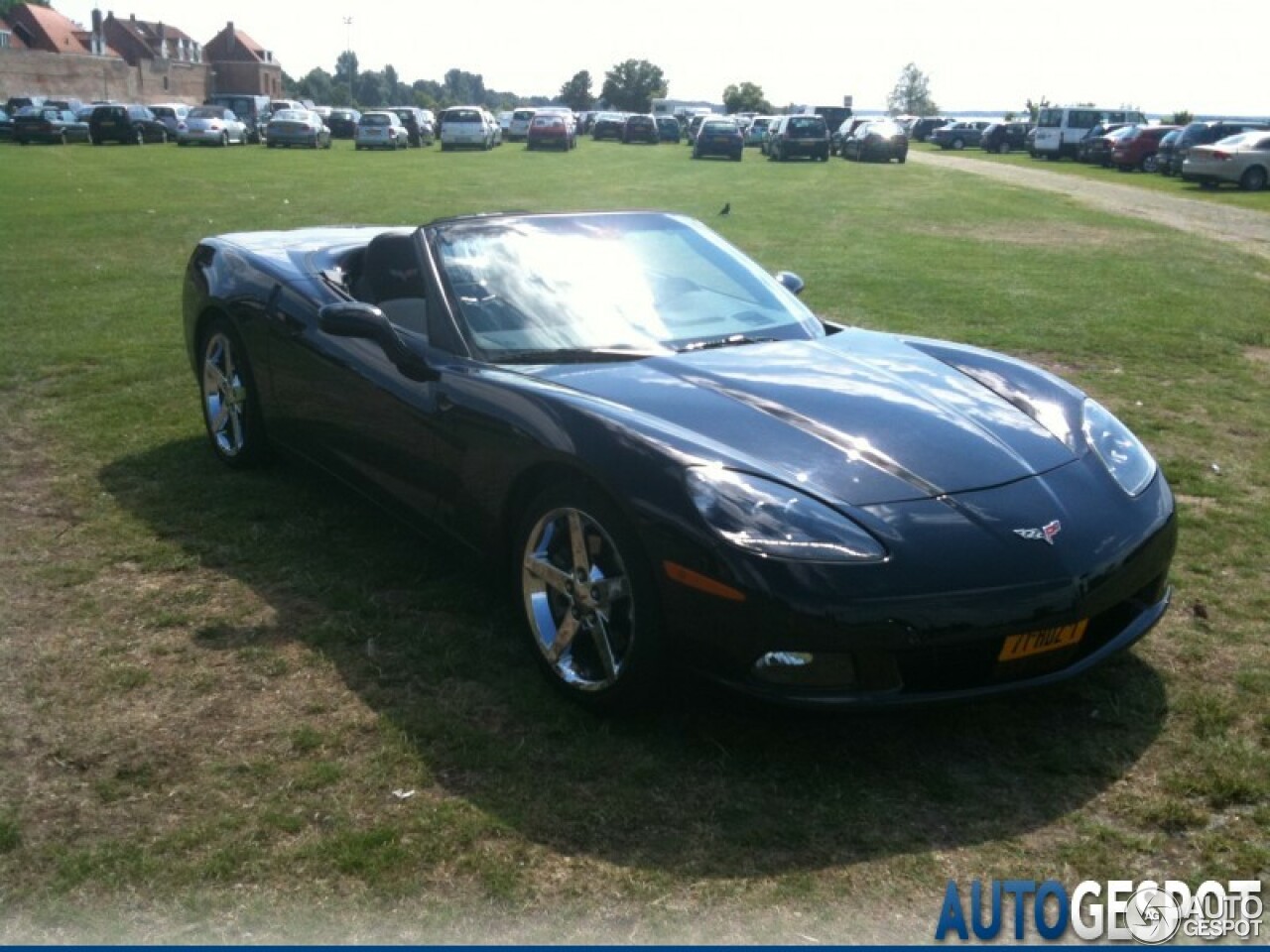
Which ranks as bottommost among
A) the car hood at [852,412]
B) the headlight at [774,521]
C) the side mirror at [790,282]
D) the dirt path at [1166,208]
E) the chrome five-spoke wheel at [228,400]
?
the dirt path at [1166,208]

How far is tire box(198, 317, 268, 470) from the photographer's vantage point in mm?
6203

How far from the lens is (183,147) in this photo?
47.4 m

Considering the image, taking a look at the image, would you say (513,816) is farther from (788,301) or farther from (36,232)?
(36,232)

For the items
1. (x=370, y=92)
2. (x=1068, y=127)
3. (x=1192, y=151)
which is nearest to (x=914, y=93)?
(x=370, y=92)

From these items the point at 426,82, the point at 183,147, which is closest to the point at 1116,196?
the point at 183,147

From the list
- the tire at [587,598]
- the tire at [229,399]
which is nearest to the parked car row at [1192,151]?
the tire at [229,399]

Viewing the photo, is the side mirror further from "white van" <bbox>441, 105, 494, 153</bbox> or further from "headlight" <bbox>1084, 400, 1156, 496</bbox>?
"white van" <bbox>441, 105, 494, 153</bbox>

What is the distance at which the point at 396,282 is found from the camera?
5387mm

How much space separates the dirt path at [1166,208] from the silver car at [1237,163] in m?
1.84

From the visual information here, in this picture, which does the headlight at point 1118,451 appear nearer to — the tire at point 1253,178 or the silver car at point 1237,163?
the silver car at point 1237,163

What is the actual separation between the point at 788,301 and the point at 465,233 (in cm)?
131

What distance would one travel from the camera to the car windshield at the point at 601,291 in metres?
4.72

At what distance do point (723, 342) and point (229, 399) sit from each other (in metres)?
2.72

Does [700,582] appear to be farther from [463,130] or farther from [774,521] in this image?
[463,130]
